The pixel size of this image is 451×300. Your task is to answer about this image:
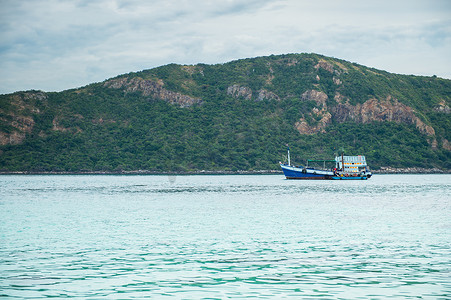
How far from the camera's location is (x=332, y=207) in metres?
55.7

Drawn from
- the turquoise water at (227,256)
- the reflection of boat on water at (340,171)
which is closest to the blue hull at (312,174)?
the reflection of boat on water at (340,171)

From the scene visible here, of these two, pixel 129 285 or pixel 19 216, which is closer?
pixel 129 285

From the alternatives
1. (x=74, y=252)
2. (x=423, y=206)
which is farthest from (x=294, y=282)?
(x=423, y=206)

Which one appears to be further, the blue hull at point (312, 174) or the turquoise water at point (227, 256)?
the blue hull at point (312, 174)

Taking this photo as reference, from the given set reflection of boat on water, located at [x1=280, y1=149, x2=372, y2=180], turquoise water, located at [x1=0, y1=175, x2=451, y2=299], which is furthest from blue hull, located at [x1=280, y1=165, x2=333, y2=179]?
turquoise water, located at [x1=0, y1=175, x2=451, y2=299]

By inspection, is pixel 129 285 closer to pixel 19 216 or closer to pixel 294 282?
pixel 294 282

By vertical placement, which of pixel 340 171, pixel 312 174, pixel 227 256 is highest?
pixel 340 171

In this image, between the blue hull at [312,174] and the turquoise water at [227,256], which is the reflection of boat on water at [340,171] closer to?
the blue hull at [312,174]

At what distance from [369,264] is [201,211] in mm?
29887

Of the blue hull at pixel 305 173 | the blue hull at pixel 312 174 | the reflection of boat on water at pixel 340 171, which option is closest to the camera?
the blue hull at pixel 312 174

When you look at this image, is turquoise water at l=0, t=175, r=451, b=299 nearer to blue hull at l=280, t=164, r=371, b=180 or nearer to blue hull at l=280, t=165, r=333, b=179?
blue hull at l=280, t=164, r=371, b=180

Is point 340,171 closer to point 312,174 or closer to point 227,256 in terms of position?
point 312,174

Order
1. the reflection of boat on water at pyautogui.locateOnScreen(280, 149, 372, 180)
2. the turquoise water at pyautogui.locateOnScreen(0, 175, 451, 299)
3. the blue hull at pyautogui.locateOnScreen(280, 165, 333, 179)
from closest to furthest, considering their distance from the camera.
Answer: the turquoise water at pyautogui.locateOnScreen(0, 175, 451, 299), the reflection of boat on water at pyautogui.locateOnScreen(280, 149, 372, 180), the blue hull at pyautogui.locateOnScreen(280, 165, 333, 179)

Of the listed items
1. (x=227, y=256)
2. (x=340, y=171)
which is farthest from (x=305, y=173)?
(x=227, y=256)
